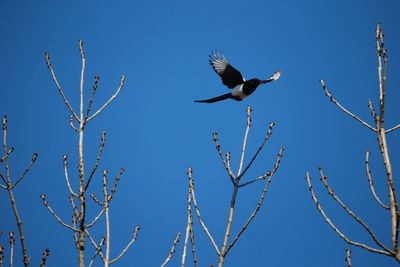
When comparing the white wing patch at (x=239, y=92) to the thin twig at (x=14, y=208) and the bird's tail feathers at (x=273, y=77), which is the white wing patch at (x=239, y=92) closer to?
the bird's tail feathers at (x=273, y=77)

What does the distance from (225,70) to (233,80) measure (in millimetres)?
251

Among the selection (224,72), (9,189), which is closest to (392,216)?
(9,189)

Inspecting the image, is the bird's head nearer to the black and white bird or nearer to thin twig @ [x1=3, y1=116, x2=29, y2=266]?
the black and white bird

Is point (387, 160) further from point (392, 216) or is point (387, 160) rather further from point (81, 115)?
point (81, 115)

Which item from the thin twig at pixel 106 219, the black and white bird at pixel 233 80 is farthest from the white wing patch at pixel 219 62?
the thin twig at pixel 106 219

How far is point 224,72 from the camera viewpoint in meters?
8.27

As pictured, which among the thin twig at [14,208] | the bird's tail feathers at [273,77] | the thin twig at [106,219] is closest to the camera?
the thin twig at [14,208]

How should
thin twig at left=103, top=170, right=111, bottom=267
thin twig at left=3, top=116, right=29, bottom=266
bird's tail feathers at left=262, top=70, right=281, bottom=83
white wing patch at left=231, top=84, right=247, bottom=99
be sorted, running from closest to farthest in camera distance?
thin twig at left=3, top=116, right=29, bottom=266, thin twig at left=103, top=170, right=111, bottom=267, bird's tail feathers at left=262, top=70, right=281, bottom=83, white wing patch at left=231, top=84, right=247, bottom=99

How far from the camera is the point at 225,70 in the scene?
27.1 feet

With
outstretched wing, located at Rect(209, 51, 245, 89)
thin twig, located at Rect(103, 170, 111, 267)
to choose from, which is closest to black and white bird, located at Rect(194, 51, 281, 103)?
outstretched wing, located at Rect(209, 51, 245, 89)

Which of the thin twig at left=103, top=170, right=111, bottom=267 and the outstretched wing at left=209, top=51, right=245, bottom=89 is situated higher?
the outstretched wing at left=209, top=51, right=245, bottom=89

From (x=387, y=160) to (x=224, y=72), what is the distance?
523 cm

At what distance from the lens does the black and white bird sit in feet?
26.0

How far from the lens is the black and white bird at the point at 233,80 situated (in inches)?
312
